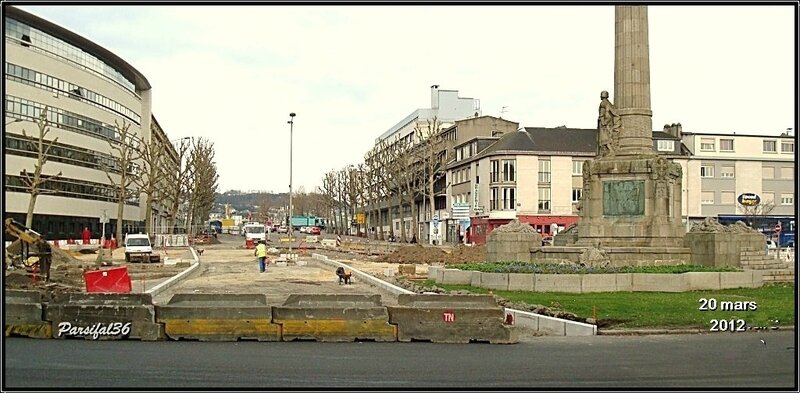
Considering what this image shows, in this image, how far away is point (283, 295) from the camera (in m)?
26.1

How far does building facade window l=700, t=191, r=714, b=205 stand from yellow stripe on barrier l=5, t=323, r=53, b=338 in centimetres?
8117

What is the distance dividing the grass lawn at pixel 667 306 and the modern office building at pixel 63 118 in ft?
173

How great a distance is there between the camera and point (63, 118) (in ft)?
254

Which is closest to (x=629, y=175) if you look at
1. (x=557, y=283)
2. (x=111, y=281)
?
(x=557, y=283)

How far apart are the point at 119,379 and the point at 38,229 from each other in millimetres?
69602

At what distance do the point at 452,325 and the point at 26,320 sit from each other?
8.08 metres

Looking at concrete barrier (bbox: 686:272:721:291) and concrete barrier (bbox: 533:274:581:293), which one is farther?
concrete barrier (bbox: 686:272:721:291)

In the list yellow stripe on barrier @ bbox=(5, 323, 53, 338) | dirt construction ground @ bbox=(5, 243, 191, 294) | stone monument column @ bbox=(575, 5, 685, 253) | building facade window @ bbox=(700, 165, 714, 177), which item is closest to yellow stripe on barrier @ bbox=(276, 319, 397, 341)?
yellow stripe on barrier @ bbox=(5, 323, 53, 338)

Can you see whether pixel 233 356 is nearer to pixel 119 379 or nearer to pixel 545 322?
pixel 119 379

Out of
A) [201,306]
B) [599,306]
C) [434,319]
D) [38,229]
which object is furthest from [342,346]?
[38,229]

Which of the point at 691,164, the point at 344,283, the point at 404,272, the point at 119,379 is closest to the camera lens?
the point at 119,379

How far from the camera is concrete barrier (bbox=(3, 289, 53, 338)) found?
1552 centimetres

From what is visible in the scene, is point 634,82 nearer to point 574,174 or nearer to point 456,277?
point 456,277

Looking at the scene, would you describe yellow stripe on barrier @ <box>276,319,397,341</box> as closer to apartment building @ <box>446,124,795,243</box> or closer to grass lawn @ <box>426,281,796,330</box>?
grass lawn @ <box>426,281,796,330</box>
